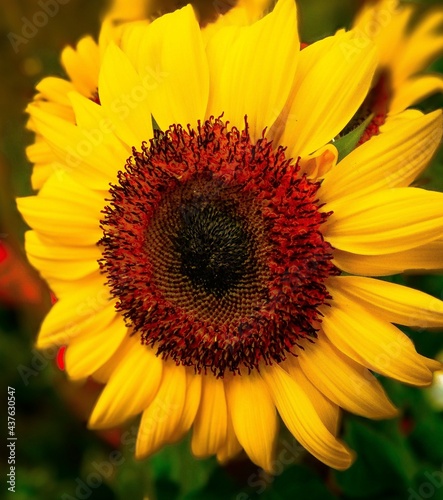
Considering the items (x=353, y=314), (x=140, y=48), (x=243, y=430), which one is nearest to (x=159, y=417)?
(x=243, y=430)

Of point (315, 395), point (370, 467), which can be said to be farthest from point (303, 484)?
point (315, 395)

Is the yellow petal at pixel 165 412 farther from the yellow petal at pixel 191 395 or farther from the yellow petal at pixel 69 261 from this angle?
the yellow petal at pixel 69 261

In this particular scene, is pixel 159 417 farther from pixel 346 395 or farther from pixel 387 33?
pixel 387 33

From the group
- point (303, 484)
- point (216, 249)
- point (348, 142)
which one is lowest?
point (303, 484)

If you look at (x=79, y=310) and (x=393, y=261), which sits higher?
(x=393, y=261)


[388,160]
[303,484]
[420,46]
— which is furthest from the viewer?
[303,484]

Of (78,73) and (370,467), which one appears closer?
(78,73)

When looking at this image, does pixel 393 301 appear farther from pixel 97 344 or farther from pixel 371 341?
pixel 97 344
